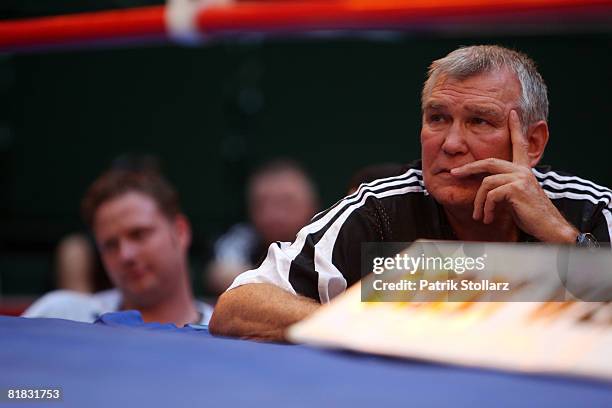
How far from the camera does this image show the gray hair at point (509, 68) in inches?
42.3

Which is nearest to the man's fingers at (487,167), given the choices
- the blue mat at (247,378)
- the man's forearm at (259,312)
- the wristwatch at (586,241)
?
the wristwatch at (586,241)

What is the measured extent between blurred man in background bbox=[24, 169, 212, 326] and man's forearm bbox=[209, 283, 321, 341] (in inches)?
25.8

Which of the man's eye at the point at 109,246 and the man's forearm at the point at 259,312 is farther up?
the man's eye at the point at 109,246

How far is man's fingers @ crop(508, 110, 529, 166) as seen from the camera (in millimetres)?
1072

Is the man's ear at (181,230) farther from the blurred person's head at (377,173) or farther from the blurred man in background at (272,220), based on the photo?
the blurred person's head at (377,173)

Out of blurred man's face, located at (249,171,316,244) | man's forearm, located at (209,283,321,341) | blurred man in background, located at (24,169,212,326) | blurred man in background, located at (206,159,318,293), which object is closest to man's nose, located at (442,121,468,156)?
man's forearm, located at (209,283,321,341)

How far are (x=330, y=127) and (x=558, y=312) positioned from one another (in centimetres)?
359

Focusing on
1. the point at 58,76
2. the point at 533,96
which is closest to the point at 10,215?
the point at 58,76

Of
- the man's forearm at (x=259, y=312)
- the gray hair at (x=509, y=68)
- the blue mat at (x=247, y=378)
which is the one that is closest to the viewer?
the blue mat at (x=247, y=378)

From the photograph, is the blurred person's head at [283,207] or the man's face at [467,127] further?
the blurred person's head at [283,207]

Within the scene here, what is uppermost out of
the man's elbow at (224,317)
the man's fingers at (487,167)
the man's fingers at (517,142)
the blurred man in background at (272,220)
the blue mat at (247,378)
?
the blurred man in background at (272,220)

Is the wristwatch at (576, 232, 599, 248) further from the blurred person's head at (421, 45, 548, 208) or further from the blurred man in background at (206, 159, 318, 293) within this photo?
the blurred man in background at (206, 159, 318, 293)

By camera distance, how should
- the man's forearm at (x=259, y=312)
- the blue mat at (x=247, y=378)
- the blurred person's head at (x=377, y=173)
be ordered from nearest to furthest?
the blue mat at (x=247, y=378), the man's forearm at (x=259, y=312), the blurred person's head at (x=377, y=173)

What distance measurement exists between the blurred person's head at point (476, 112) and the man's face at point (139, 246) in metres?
0.83
